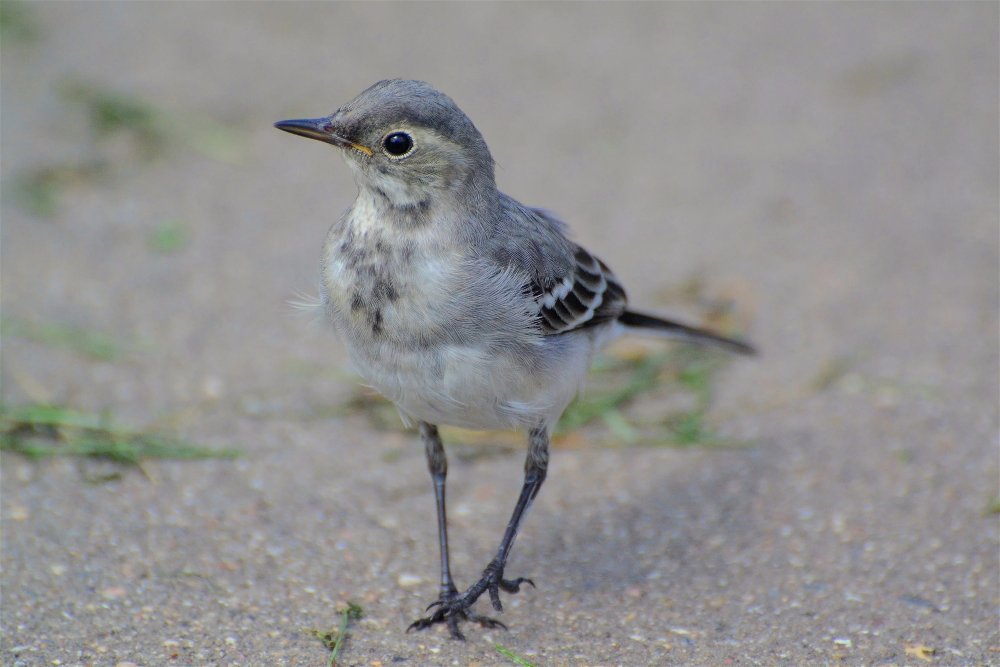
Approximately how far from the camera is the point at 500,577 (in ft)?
16.2

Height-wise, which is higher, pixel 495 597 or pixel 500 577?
pixel 500 577

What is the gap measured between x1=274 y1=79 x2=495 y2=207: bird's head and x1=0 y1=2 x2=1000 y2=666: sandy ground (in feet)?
3.37

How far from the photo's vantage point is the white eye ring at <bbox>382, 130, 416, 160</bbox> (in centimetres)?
451

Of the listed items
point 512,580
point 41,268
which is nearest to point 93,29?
point 41,268

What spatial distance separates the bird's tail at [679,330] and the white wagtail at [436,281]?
113cm

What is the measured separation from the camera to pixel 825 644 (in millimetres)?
4598

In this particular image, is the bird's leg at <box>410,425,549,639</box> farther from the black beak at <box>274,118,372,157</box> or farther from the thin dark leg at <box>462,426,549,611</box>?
the black beak at <box>274,118,372,157</box>

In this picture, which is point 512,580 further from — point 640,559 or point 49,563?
point 49,563

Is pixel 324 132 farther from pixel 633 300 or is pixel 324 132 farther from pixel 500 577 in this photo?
pixel 633 300

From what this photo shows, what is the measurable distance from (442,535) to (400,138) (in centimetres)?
189

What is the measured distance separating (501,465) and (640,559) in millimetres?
1263

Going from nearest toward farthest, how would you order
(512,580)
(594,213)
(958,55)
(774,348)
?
(512,580) < (774,348) < (594,213) < (958,55)

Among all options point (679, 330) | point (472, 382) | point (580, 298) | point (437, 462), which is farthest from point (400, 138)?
point (679, 330)

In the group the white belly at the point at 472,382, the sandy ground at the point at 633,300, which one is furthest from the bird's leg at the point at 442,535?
the white belly at the point at 472,382
